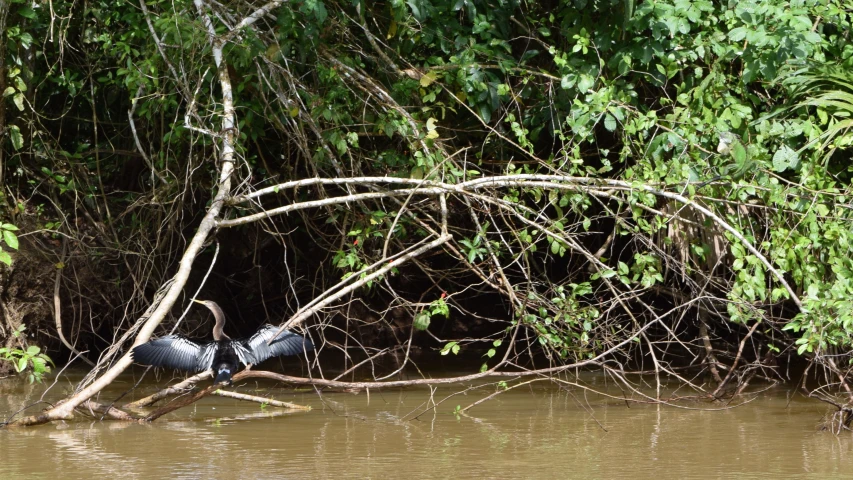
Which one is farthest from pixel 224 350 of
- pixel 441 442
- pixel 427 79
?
pixel 427 79

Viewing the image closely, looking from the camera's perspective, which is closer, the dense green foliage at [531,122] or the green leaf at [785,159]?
the dense green foliage at [531,122]

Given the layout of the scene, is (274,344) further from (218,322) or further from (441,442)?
(441,442)

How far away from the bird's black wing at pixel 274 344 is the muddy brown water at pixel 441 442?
0.35 meters

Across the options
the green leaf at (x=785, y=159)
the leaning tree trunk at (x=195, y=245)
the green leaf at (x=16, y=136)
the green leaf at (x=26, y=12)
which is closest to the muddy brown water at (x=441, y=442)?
the leaning tree trunk at (x=195, y=245)

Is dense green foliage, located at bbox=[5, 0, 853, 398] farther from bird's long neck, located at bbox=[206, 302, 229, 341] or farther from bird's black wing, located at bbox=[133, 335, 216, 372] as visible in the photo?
bird's black wing, located at bbox=[133, 335, 216, 372]

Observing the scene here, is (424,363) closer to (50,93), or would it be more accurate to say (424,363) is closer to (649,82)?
(649,82)

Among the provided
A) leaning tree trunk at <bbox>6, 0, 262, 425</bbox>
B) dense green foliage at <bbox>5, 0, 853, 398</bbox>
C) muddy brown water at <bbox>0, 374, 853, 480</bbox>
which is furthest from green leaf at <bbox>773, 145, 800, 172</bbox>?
A: leaning tree trunk at <bbox>6, 0, 262, 425</bbox>

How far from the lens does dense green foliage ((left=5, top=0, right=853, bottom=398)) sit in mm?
5070

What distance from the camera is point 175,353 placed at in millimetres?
4887

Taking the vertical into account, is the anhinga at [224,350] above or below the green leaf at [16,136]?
below

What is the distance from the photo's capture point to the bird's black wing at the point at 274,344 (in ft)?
16.5

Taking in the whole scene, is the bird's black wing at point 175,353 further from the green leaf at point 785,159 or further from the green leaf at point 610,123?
the green leaf at point 785,159

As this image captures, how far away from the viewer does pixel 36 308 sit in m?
6.81

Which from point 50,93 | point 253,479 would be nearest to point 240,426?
point 253,479
